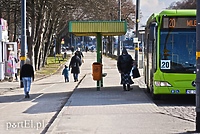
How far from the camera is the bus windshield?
1700 cm

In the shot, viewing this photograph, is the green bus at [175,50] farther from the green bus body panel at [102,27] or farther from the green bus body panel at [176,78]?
the green bus body panel at [102,27]

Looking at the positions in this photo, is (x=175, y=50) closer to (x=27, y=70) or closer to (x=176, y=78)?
(x=176, y=78)

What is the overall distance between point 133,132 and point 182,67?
253 inches

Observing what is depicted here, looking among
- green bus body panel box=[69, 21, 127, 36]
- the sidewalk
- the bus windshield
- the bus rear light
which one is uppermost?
green bus body panel box=[69, 21, 127, 36]

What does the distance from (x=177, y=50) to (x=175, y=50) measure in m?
0.07

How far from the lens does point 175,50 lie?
17.0 meters

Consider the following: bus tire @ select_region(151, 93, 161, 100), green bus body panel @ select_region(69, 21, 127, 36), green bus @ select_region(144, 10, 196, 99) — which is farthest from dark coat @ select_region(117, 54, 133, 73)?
green bus @ select_region(144, 10, 196, 99)

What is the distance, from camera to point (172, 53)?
17031mm

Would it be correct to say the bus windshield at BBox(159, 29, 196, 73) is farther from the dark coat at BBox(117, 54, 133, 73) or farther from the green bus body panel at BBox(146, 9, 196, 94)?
the dark coat at BBox(117, 54, 133, 73)

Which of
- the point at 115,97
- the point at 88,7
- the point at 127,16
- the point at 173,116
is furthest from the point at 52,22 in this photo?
the point at 173,116

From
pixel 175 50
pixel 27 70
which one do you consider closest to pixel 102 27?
pixel 27 70

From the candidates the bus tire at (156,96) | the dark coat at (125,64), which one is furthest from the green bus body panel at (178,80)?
the dark coat at (125,64)

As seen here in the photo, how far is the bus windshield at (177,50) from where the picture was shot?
1700 cm

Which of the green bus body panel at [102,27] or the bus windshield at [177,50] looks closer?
the bus windshield at [177,50]
